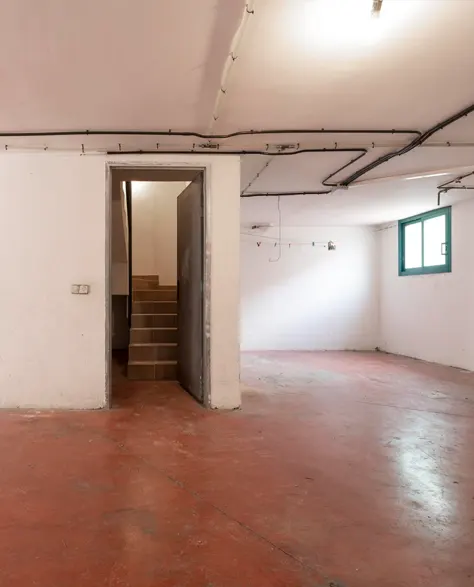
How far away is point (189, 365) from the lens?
4.38 m

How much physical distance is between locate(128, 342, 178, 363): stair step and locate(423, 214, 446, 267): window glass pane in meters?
4.10

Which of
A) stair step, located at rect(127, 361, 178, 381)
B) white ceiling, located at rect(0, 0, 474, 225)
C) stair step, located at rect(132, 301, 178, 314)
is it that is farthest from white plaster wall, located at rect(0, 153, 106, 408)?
stair step, located at rect(132, 301, 178, 314)

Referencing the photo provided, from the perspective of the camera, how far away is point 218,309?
379 centimetres

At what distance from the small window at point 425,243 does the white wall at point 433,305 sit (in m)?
0.12

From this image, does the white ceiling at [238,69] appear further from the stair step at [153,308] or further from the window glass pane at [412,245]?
the window glass pane at [412,245]

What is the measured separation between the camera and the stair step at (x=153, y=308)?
582 cm

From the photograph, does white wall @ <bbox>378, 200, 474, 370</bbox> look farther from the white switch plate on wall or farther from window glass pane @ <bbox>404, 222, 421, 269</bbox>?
the white switch plate on wall

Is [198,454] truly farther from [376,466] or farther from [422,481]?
[422,481]

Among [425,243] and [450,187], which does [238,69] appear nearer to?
[450,187]

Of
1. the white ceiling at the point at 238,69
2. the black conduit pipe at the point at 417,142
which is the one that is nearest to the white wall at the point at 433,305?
the black conduit pipe at the point at 417,142

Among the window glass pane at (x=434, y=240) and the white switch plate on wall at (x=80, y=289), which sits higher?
the window glass pane at (x=434, y=240)

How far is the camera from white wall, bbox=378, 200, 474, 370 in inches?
232

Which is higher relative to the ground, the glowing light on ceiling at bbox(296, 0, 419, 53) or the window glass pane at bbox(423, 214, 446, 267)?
the glowing light on ceiling at bbox(296, 0, 419, 53)

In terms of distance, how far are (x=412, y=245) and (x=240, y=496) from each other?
613 centimetres
